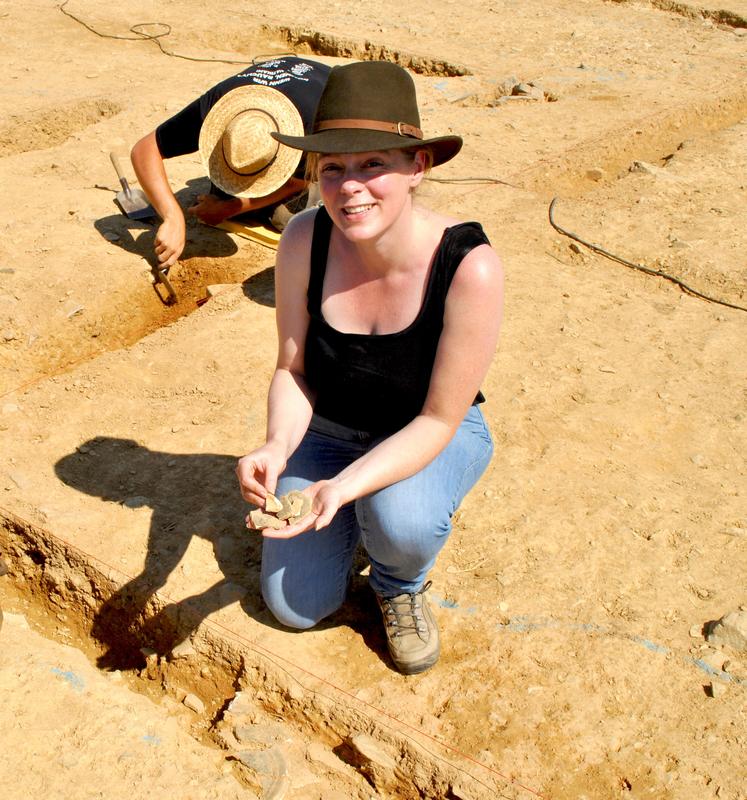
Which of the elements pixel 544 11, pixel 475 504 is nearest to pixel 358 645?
pixel 475 504

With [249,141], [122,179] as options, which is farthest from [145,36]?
[249,141]

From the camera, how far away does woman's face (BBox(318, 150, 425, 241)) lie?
7.03ft

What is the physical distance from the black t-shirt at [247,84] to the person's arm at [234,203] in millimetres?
348

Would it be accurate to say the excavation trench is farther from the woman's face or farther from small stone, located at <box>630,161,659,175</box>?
small stone, located at <box>630,161,659,175</box>

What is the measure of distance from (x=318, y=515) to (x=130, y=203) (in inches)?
125

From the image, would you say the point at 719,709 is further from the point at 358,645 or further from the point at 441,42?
the point at 441,42

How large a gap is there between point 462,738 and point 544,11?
8299mm

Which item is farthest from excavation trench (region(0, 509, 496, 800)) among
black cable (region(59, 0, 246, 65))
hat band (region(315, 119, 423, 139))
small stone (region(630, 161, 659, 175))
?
black cable (region(59, 0, 246, 65))

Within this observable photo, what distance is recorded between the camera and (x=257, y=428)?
342cm

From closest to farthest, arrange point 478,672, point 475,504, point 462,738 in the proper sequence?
point 462,738
point 478,672
point 475,504

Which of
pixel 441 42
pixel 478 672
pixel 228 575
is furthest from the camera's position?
pixel 441 42

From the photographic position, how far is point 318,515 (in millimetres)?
2150

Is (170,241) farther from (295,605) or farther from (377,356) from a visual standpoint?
(295,605)

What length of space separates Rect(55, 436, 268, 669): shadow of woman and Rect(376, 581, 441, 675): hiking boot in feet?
1.38
